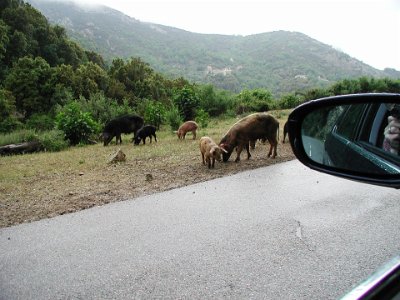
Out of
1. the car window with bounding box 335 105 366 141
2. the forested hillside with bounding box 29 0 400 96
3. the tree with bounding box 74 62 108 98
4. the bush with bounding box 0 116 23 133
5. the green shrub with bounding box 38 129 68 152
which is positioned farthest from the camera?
the forested hillside with bounding box 29 0 400 96

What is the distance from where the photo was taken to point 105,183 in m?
8.18

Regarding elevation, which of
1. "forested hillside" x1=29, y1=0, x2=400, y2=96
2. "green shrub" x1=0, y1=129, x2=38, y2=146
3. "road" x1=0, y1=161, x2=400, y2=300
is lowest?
"green shrub" x1=0, y1=129, x2=38, y2=146

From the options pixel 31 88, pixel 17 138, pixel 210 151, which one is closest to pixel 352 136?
pixel 210 151

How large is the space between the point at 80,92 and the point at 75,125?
57.1 feet

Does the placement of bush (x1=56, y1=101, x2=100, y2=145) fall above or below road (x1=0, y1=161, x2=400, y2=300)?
below

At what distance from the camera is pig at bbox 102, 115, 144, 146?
1655 centimetres

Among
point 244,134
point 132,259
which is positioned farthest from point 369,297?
point 244,134

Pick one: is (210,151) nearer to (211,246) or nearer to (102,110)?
(211,246)

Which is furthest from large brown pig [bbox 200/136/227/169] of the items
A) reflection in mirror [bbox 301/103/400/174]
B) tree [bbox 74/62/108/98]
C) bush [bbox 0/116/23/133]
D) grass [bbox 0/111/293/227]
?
tree [bbox 74/62/108/98]

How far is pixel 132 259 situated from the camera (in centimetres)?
420

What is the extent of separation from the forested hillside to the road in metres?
76.2

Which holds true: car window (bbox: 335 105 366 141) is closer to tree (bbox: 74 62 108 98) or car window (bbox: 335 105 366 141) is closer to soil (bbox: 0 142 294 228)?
soil (bbox: 0 142 294 228)

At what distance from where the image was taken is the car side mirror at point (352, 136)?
1.68 meters

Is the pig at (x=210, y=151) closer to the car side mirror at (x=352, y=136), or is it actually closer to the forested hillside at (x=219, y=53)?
the car side mirror at (x=352, y=136)
